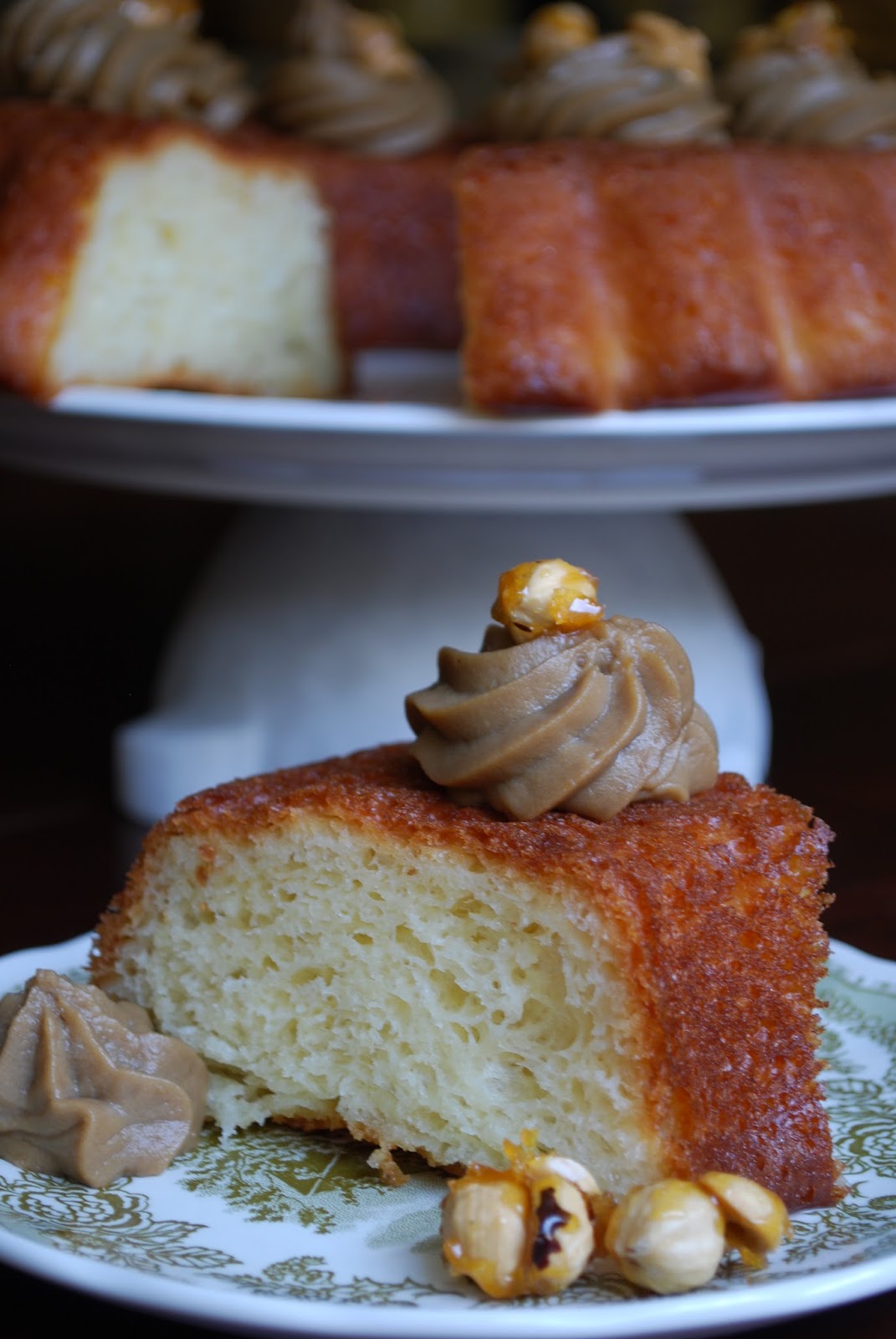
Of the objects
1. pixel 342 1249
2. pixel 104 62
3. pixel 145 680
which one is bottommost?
pixel 145 680

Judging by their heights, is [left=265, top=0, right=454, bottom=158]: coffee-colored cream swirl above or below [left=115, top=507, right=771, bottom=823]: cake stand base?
above

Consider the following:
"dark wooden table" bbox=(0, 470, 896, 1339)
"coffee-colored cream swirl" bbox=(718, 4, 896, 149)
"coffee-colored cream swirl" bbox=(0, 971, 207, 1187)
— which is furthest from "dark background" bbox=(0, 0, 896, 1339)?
"coffee-colored cream swirl" bbox=(718, 4, 896, 149)

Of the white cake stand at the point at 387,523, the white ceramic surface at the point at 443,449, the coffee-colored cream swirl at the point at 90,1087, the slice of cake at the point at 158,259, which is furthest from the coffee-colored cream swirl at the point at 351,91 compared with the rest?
the coffee-colored cream swirl at the point at 90,1087

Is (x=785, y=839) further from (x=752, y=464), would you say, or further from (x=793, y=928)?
(x=752, y=464)

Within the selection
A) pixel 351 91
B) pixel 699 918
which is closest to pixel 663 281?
pixel 351 91

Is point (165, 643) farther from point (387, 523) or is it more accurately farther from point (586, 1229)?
point (586, 1229)

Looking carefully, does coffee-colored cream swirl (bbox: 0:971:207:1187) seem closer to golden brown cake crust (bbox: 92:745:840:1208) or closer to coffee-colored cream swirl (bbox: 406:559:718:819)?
golden brown cake crust (bbox: 92:745:840:1208)
